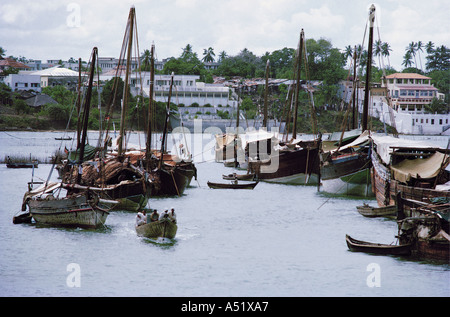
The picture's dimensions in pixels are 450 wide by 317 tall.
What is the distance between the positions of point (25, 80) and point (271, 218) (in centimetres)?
14312

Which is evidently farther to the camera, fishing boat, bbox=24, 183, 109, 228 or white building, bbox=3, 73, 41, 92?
white building, bbox=3, 73, 41, 92

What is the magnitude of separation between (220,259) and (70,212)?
9.57 metres

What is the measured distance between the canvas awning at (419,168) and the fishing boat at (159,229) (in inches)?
526

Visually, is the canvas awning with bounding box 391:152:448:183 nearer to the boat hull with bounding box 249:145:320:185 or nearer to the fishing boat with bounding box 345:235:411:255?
the fishing boat with bounding box 345:235:411:255

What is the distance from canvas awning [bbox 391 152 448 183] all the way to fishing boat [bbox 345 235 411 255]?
7401mm

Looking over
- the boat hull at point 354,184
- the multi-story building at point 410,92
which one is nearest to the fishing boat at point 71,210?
the boat hull at point 354,184

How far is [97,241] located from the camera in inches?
1232

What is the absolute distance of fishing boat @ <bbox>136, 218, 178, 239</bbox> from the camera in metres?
30.1

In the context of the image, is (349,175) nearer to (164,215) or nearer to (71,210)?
(164,215)

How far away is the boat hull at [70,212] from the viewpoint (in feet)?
109

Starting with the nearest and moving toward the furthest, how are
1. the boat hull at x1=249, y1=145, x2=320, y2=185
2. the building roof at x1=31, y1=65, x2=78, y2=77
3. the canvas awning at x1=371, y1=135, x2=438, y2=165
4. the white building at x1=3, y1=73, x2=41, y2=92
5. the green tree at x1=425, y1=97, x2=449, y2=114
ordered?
the canvas awning at x1=371, y1=135, x2=438, y2=165
the boat hull at x1=249, y1=145, x2=320, y2=185
the green tree at x1=425, y1=97, x2=449, y2=114
the white building at x1=3, y1=73, x2=41, y2=92
the building roof at x1=31, y1=65, x2=78, y2=77

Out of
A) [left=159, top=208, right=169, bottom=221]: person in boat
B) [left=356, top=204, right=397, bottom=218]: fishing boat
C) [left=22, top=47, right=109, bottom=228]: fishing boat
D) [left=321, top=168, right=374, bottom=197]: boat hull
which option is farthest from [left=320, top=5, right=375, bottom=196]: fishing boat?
[left=22, top=47, right=109, bottom=228]: fishing boat

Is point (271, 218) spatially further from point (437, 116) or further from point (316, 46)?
point (316, 46)

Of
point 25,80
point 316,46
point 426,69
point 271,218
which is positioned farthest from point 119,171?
point 426,69
